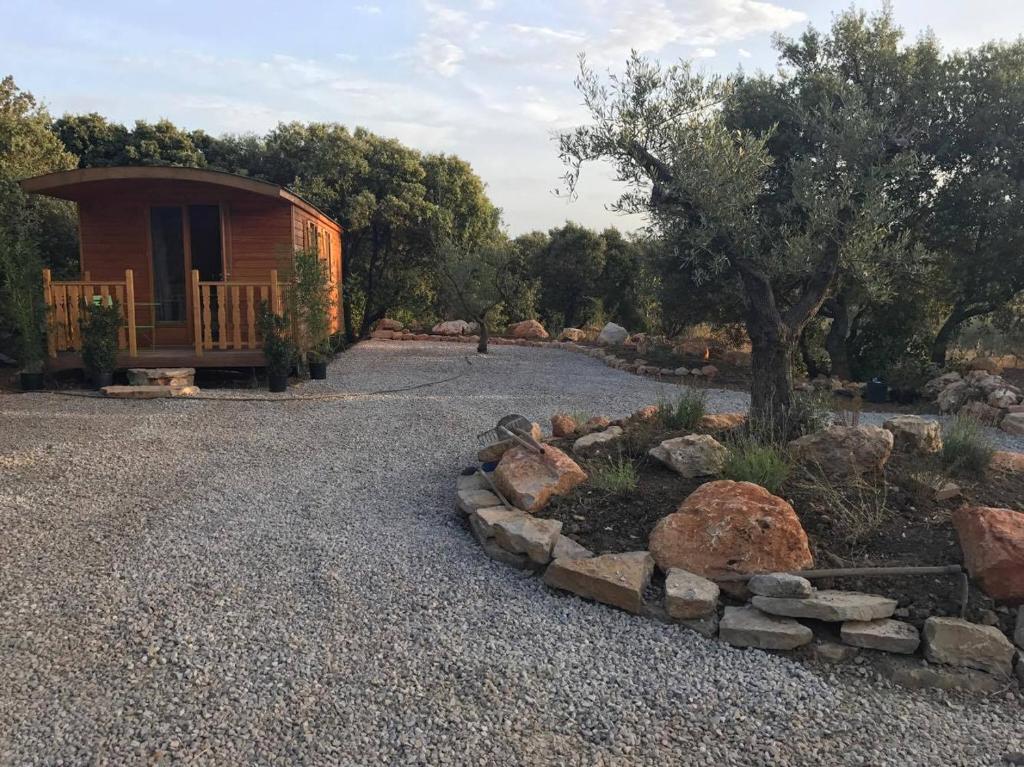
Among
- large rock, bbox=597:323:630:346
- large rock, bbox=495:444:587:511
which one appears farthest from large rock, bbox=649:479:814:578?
large rock, bbox=597:323:630:346

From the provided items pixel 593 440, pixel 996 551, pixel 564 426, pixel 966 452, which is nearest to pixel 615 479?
pixel 593 440

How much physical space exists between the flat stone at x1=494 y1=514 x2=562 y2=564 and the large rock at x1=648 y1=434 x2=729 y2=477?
3.13ft

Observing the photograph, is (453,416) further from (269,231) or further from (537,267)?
(537,267)

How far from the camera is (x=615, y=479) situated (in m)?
4.06

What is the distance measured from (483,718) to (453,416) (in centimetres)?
488

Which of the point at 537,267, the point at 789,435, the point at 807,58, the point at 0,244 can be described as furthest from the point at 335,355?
the point at 789,435

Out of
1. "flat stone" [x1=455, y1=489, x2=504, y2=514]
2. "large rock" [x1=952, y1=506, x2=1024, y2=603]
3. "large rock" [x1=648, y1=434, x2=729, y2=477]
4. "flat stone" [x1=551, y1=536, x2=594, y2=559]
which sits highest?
"large rock" [x1=648, y1=434, x2=729, y2=477]

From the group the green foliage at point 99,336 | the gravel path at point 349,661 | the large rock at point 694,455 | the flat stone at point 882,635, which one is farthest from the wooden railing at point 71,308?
the flat stone at point 882,635

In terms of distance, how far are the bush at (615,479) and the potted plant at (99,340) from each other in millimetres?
6455

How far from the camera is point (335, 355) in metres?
12.8

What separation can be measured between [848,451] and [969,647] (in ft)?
5.08

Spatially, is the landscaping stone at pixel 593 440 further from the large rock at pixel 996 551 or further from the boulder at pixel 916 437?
the large rock at pixel 996 551

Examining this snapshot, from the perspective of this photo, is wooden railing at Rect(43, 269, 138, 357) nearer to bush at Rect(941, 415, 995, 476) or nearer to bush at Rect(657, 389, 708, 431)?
bush at Rect(657, 389, 708, 431)

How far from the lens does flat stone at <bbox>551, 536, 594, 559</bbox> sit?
3350 mm
